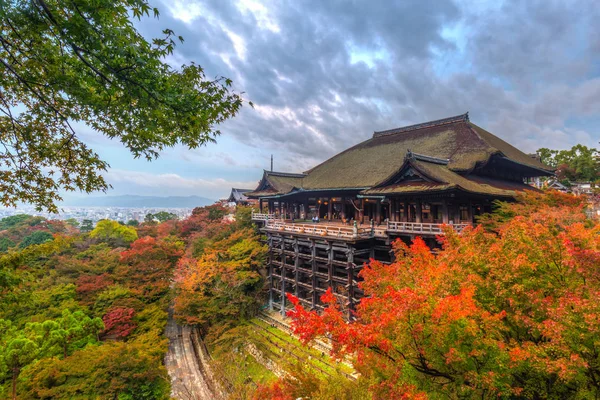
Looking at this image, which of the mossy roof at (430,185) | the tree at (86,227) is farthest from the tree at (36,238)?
the mossy roof at (430,185)

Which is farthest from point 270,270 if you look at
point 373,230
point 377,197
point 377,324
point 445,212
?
point 377,324

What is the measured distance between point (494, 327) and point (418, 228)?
8498mm

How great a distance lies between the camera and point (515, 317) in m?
7.63

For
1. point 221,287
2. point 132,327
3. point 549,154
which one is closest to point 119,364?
point 132,327

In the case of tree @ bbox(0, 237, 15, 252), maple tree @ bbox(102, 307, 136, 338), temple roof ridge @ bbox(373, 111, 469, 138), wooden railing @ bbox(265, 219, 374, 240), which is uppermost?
temple roof ridge @ bbox(373, 111, 469, 138)

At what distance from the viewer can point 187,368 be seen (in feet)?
58.1

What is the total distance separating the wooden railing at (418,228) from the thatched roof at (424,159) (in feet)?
6.66

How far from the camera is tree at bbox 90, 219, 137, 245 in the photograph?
114 feet

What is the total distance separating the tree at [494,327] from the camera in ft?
21.2

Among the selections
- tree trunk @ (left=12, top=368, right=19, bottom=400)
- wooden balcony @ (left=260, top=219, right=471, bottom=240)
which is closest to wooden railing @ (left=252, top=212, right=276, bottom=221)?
wooden balcony @ (left=260, top=219, right=471, bottom=240)

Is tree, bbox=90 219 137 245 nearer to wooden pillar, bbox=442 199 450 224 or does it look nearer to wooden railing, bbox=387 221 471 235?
wooden railing, bbox=387 221 471 235

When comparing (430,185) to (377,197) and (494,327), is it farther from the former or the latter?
(494,327)

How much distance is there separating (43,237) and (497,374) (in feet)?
164

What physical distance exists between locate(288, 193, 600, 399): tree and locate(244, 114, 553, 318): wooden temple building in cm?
449
